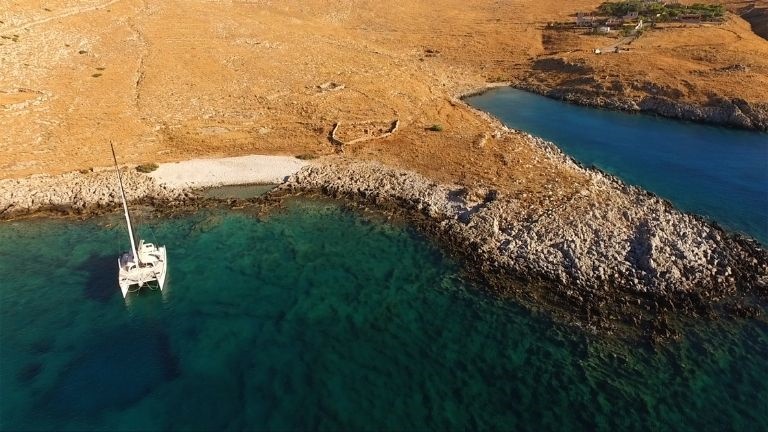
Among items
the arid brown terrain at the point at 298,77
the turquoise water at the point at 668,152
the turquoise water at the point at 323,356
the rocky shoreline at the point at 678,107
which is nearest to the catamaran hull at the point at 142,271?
the turquoise water at the point at 323,356

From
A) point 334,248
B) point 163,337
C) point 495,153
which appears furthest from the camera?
point 495,153

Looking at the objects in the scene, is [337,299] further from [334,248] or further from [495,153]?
[495,153]

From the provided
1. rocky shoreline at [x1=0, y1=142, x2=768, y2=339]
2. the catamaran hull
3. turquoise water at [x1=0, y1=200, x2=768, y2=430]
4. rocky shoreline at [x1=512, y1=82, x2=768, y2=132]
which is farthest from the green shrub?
rocky shoreline at [x1=512, y1=82, x2=768, y2=132]

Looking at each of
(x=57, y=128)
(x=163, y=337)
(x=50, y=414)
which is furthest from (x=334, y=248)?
(x=57, y=128)

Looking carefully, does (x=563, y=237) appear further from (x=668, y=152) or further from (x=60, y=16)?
(x=60, y=16)

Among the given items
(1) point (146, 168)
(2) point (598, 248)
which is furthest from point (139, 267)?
(2) point (598, 248)

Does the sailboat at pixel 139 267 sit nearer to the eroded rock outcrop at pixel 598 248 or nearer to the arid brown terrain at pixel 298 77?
the eroded rock outcrop at pixel 598 248

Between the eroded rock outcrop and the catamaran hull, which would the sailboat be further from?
the eroded rock outcrop
